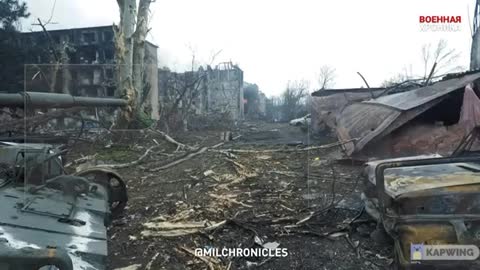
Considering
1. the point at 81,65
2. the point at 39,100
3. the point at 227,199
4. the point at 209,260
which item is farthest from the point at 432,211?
the point at 81,65

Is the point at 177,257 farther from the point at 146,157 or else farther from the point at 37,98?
the point at 146,157

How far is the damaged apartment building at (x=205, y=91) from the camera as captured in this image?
50.7 ft

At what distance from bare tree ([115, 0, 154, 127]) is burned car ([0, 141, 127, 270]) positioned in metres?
7.91

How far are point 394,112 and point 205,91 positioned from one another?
42.2ft

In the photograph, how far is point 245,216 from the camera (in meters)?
4.54

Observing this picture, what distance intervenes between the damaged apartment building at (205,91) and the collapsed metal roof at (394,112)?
793 centimetres

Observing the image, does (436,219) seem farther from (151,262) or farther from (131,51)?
(131,51)

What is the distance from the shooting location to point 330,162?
26.5ft

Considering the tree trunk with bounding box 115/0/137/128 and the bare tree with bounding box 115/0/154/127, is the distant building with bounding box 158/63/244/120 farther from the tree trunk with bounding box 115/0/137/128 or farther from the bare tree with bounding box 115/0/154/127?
the tree trunk with bounding box 115/0/137/128

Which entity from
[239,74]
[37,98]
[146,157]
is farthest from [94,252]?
[239,74]

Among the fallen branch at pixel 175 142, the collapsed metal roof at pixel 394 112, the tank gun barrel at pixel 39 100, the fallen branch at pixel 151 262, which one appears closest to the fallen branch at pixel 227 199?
the fallen branch at pixel 151 262

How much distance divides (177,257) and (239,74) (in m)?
18.0

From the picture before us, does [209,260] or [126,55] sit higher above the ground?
[126,55]

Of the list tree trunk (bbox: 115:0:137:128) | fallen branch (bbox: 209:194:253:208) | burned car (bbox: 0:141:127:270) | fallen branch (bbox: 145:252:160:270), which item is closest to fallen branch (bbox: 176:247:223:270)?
fallen branch (bbox: 145:252:160:270)
